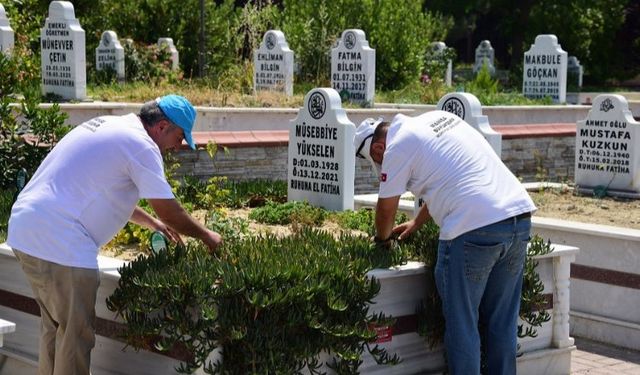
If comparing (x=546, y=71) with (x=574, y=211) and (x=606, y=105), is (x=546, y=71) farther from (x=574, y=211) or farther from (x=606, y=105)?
(x=574, y=211)

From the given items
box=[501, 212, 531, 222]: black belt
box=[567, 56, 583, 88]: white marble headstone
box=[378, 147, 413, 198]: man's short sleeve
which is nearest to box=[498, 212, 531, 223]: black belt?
box=[501, 212, 531, 222]: black belt

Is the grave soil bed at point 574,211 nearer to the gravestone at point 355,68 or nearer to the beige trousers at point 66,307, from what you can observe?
the beige trousers at point 66,307

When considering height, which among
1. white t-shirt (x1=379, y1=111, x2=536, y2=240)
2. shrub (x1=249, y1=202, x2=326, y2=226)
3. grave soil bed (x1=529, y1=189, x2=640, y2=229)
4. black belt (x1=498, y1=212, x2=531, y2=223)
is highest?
white t-shirt (x1=379, y1=111, x2=536, y2=240)

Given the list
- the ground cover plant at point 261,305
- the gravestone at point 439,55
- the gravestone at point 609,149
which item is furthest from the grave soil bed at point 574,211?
the gravestone at point 439,55

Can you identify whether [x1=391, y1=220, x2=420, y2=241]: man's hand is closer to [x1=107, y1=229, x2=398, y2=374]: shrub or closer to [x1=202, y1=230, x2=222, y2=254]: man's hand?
[x1=107, y1=229, x2=398, y2=374]: shrub

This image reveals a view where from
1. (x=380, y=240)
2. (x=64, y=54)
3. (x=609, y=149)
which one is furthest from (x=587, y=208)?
(x=64, y=54)

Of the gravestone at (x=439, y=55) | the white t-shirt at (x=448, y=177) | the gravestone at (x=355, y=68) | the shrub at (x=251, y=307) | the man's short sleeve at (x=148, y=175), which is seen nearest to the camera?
the man's short sleeve at (x=148, y=175)

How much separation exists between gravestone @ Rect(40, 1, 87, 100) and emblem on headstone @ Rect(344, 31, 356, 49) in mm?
4557

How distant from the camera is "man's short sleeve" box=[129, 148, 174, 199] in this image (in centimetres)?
536

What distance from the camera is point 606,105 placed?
477 inches

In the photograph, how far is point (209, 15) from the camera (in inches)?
1017

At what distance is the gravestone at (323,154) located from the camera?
Answer: 1040cm

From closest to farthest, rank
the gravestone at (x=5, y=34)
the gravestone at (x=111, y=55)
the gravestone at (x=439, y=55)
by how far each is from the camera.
→ the gravestone at (x=5, y=34) < the gravestone at (x=111, y=55) < the gravestone at (x=439, y=55)

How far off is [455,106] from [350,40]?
8.69 metres
